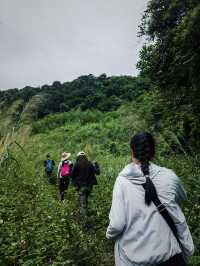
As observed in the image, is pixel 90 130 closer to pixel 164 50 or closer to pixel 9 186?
pixel 164 50

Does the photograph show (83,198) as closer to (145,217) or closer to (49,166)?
(145,217)

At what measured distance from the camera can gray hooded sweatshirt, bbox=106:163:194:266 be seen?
281 cm

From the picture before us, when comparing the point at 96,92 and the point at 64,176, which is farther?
the point at 96,92

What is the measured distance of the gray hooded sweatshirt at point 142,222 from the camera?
2812 mm

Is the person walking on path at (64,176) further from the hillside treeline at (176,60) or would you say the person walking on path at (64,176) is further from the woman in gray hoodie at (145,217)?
the woman in gray hoodie at (145,217)

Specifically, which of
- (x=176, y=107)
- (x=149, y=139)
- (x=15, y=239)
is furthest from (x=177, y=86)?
(x=149, y=139)

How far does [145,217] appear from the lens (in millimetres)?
2865

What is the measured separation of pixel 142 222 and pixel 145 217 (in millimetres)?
40

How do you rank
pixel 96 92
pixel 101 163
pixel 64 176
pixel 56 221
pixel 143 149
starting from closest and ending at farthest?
pixel 143 149
pixel 56 221
pixel 64 176
pixel 101 163
pixel 96 92

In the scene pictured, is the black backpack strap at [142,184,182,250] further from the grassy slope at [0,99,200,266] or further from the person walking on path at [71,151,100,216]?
the person walking on path at [71,151,100,216]

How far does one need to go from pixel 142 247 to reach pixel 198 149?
391 inches

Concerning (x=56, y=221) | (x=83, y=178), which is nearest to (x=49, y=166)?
(x=83, y=178)

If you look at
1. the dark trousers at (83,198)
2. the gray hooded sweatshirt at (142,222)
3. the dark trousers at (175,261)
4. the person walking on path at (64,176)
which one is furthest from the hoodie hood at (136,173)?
the person walking on path at (64,176)

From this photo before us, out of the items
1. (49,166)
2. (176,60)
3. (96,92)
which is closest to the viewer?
(176,60)
